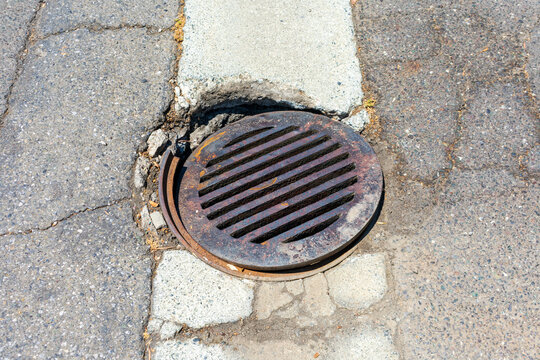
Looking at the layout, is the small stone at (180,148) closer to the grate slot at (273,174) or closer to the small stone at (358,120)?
the grate slot at (273,174)

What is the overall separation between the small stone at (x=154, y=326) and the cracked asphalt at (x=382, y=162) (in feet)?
0.09

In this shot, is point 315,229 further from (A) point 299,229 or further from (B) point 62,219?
(B) point 62,219

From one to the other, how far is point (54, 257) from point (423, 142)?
1.71 metres

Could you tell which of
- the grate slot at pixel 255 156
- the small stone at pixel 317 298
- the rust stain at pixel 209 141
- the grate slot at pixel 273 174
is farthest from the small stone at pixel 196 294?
the rust stain at pixel 209 141

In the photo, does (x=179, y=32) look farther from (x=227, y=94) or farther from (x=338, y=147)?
(x=338, y=147)

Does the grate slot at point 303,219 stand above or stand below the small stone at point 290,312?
above

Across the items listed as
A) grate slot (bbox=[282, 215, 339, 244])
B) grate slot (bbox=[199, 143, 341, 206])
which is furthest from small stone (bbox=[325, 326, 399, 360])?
grate slot (bbox=[199, 143, 341, 206])

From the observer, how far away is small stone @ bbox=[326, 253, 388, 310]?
179 centimetres

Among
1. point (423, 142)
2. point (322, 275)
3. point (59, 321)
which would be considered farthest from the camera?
point (423, 142)

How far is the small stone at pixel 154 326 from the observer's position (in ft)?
5.76

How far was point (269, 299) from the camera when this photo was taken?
6.02 feet

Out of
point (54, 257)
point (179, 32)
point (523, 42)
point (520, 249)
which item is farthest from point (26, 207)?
point (523, 42)

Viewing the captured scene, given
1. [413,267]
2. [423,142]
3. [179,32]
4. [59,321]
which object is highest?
[179,32]

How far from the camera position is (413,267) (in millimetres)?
1849
